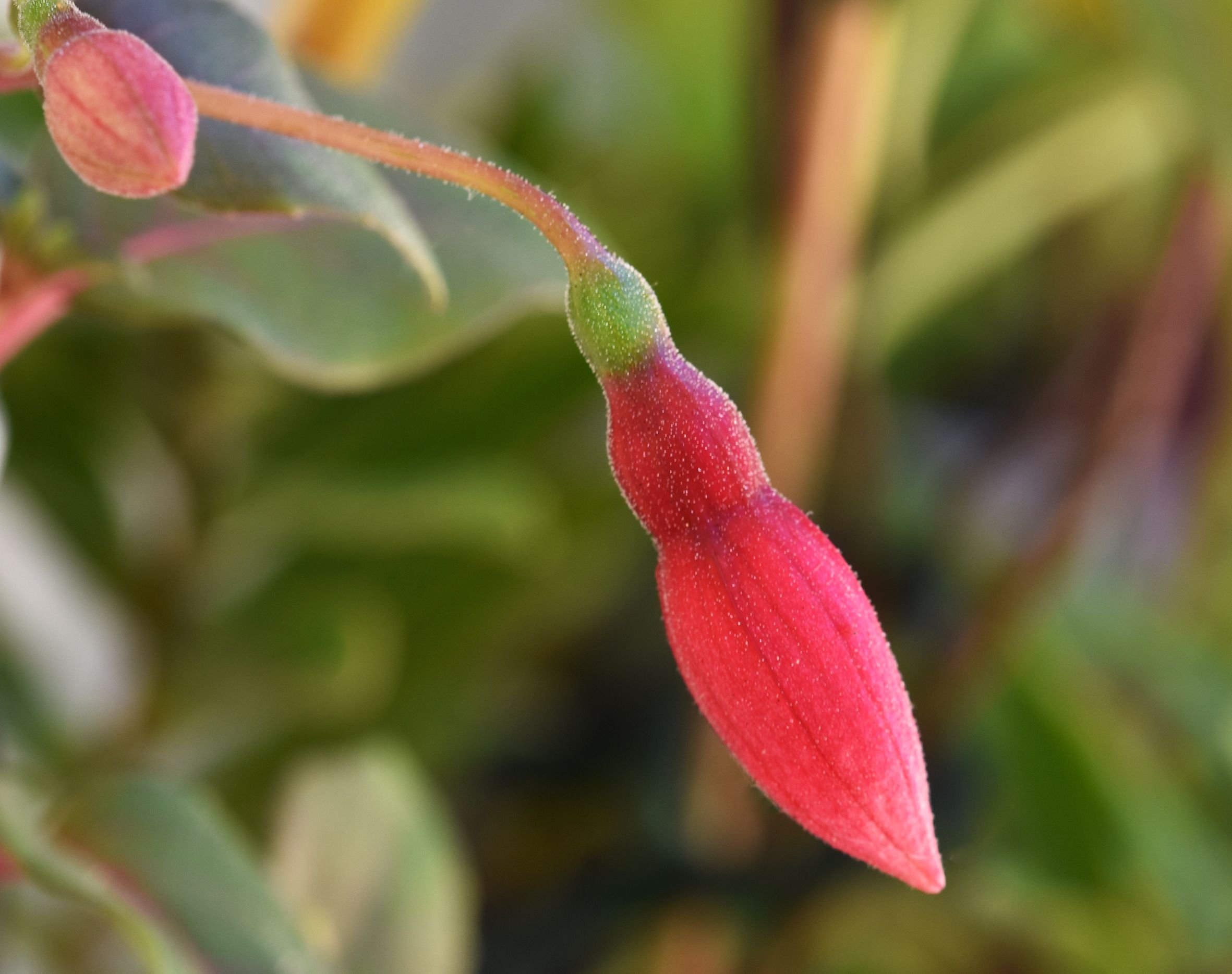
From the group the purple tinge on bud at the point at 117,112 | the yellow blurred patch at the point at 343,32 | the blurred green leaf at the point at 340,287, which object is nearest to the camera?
the purple tinge on bud at the point at 117,112

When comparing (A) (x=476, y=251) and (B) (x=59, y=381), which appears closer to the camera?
(A) (x=476, y=251)

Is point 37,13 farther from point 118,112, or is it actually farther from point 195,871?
point 195,871

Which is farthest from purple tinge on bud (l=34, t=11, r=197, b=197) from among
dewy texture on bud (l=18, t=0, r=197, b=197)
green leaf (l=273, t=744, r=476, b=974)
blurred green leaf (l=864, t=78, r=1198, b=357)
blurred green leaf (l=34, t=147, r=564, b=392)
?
blurred green leaf (l=864, t=78, r=1198, b=357)

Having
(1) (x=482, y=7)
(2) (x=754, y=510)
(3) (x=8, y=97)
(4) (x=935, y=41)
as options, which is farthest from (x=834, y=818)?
(1) (x=482, y=7)

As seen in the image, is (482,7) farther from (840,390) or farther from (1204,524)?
(1204,524)

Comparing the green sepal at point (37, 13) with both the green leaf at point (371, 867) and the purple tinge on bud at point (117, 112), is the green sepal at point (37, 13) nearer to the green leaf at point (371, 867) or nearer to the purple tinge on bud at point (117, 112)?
the purple tinge on bud at point (117, 112)

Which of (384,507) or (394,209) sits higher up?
(394,209)

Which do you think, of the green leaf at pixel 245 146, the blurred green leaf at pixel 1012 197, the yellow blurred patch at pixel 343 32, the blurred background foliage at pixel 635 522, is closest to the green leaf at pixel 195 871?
the blurred background foliage at pixel 635 522
